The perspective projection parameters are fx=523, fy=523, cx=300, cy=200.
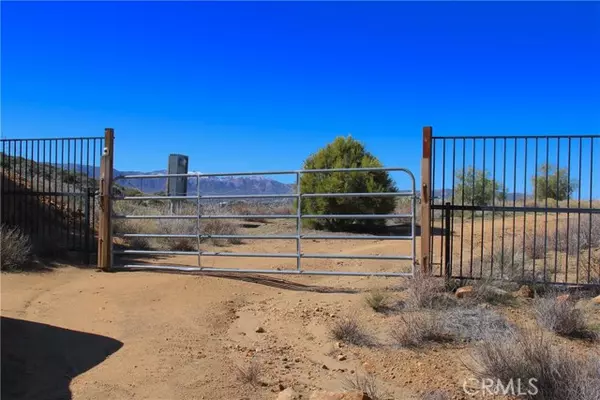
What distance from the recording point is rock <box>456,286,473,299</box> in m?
7.57

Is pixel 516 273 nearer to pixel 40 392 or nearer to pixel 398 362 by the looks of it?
pixel 398 362

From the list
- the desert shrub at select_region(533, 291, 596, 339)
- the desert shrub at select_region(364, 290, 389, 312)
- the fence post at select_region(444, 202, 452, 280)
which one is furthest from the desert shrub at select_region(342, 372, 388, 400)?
the fence post at select_region(444, 202, 452, 280)

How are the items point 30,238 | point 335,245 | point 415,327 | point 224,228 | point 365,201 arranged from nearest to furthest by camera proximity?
point 415,327, point 30,238, point 335,245, point 224,228, point 365,201

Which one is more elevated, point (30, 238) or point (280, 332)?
point (30, 238)

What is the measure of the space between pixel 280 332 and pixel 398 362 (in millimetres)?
1742

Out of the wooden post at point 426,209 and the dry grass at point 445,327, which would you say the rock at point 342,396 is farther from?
the wooden post at point 426,209

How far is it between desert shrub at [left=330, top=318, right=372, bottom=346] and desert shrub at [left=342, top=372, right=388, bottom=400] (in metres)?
0.88

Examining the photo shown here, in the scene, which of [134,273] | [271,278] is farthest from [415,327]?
[134,273]

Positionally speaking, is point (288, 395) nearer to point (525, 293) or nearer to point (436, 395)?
point (436, 395)

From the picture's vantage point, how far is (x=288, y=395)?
456 cm

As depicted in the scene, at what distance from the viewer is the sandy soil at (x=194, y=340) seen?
4973 millimetres

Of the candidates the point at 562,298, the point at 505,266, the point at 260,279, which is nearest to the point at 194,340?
the point at 260,279

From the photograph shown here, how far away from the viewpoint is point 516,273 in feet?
28.2

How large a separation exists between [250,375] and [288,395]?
585 millimetres
